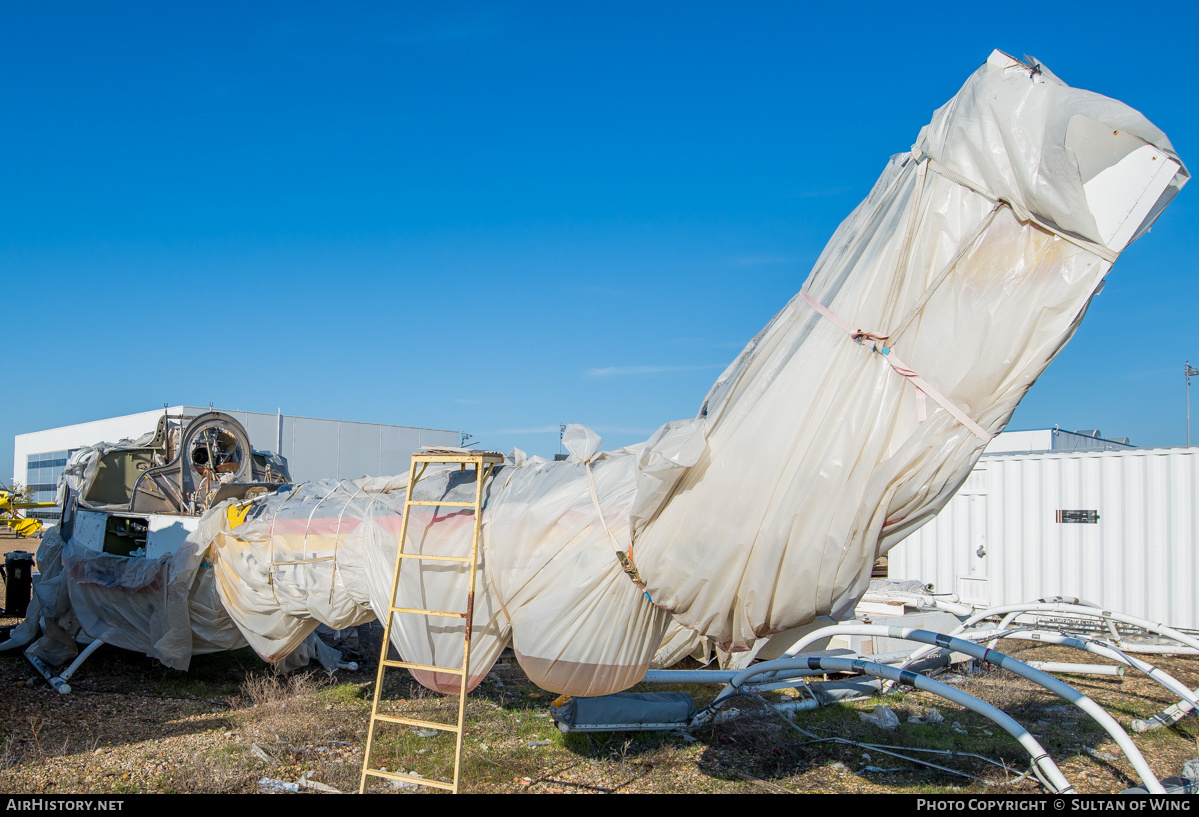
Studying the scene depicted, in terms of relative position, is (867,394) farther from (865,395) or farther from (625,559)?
(625,559)

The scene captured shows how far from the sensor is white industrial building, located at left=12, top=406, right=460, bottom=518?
1198 inches

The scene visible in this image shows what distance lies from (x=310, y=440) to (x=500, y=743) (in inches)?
1103

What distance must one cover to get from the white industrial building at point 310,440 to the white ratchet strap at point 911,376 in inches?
1056

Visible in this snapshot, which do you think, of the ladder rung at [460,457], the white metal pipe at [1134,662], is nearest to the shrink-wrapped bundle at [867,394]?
the ladder rung at [460,457]

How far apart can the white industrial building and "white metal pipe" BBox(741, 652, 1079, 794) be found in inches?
994

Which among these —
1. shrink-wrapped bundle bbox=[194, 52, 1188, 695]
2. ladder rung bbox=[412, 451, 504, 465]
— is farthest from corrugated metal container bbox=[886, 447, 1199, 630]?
ladder rung bbox=[412, 451, 504, 465]

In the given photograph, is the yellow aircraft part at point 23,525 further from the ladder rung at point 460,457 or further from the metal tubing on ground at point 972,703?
the metal tubing on ground at point 972,703

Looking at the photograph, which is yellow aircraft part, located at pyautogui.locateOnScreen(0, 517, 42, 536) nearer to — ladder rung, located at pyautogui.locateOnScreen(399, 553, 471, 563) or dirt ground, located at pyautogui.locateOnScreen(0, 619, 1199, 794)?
dirt ground, located at pyautogui.locateOnScreen(0, 619, 1199, 794)

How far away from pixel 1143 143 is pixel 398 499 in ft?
16.8

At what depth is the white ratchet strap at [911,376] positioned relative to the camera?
3.40 metres

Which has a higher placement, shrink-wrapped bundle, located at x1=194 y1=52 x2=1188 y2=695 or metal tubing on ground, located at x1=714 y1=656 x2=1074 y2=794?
shrink-wrapped bundle, located at x1=194 y1=52 x2=1188 y2=695

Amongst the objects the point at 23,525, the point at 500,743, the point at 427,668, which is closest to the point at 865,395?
the point at 427,668
